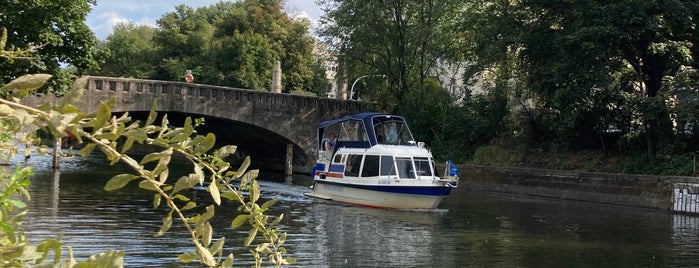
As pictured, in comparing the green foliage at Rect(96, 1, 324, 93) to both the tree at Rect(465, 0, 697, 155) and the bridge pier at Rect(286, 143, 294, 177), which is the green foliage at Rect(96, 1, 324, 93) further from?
the tree at Rect(465, 0, 697, 155)

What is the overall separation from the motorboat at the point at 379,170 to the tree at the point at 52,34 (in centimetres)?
1102

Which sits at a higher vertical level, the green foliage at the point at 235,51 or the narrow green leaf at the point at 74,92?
the green foliage at the point at 235,51

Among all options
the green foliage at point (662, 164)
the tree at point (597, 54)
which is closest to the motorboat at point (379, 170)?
the tree at point (597, 54)

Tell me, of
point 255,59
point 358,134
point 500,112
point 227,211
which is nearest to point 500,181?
point 500,112

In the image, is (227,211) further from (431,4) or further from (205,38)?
(205,38)

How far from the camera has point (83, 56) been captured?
3403cm

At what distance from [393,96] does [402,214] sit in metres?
24.9

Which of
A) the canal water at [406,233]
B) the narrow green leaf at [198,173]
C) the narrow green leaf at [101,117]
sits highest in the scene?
the narrow green leaf at [101,117]

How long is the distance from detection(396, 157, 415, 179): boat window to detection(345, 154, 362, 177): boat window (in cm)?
150

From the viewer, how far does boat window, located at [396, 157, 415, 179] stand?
93.2 feet

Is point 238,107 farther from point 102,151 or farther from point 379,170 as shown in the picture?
point 102,151

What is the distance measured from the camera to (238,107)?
168 ft

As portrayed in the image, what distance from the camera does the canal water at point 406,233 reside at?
640 inches

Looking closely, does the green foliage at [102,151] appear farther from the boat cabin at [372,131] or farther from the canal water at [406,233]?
the boat cabin at [372,131]
